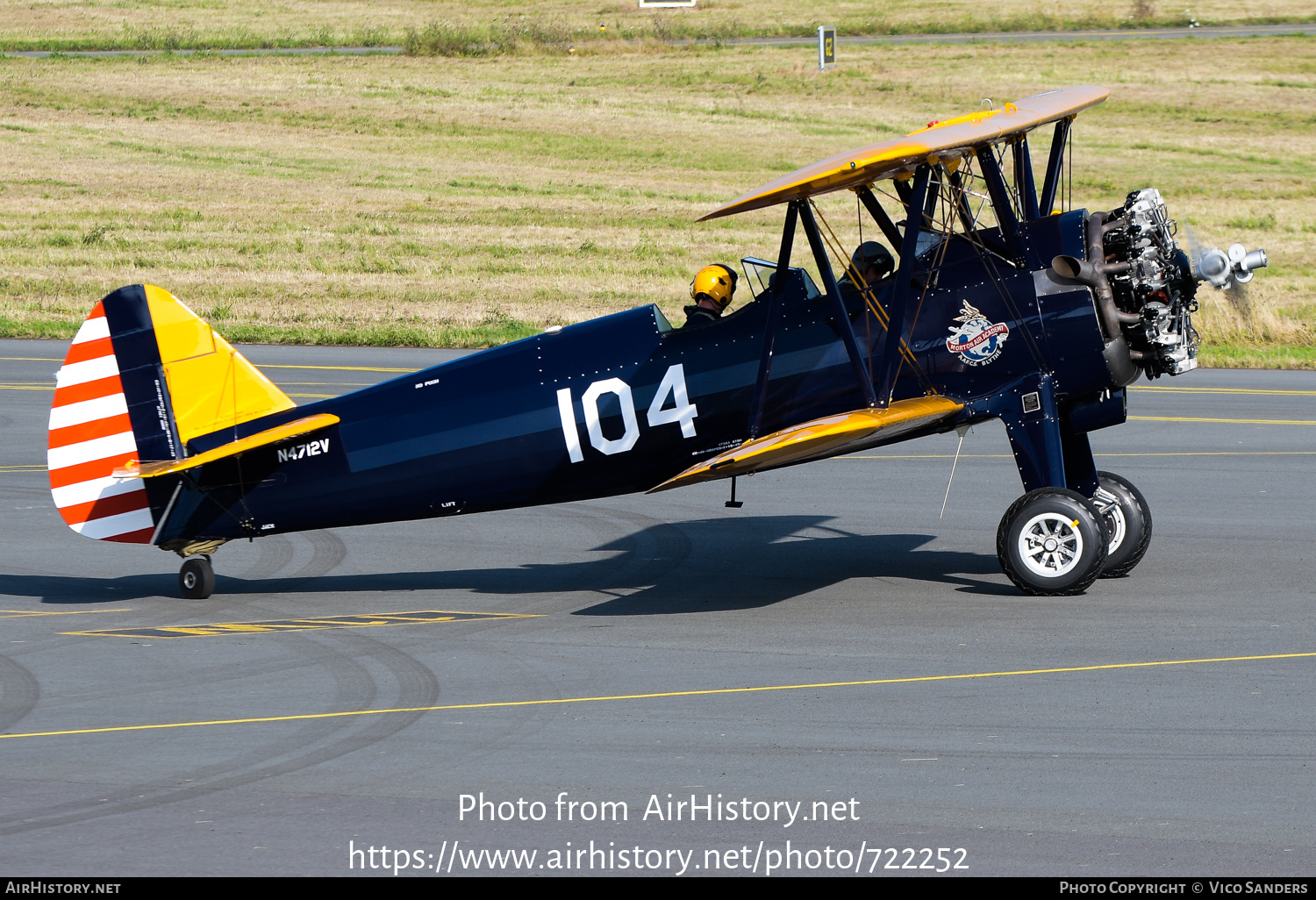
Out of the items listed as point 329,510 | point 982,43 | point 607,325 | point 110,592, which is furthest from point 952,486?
point 982,43

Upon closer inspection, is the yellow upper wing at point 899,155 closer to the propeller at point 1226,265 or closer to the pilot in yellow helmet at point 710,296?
the pilot in yellow helmet at point 710,296

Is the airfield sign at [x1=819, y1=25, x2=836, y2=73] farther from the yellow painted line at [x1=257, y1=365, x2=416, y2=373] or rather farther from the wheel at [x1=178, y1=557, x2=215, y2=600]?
the wheel at [x1=178, y1=557, x2=215, y2=600]

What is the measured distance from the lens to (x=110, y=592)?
11.8 meters

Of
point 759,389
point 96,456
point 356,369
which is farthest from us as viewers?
point 356,369

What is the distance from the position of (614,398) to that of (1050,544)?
331 cm

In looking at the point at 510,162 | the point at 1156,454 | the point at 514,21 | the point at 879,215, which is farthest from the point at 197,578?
the point at 514,21

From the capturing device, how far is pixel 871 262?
11.1 metres

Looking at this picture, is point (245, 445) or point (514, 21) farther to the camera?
point (514, 21)

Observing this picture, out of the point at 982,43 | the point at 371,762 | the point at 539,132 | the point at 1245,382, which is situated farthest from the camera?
the point at 982,43

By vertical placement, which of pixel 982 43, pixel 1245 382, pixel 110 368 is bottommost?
pixel 1245 382

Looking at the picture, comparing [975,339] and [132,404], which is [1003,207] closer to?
[975,339]

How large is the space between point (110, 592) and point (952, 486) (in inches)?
316

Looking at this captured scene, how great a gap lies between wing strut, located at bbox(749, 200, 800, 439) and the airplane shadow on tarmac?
137 centimetres

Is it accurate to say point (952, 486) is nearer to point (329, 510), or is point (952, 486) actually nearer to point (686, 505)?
point (686, 505)
